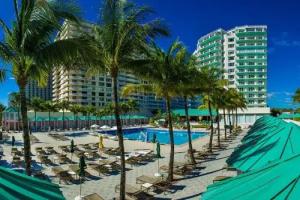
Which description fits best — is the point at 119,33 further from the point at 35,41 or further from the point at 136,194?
the point at 136,194

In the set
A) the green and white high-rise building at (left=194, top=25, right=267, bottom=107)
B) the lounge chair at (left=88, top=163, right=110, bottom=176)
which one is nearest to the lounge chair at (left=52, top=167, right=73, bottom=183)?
the lounge chair at (left=88, top=163, right=110, bottom=176)

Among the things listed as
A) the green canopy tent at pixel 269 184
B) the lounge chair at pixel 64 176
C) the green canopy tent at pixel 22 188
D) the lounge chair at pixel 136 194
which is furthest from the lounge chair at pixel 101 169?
the green canopy tent at pixel 269 184

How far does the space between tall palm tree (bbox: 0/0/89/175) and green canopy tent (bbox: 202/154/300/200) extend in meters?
7.21

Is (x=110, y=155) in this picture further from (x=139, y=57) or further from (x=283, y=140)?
(x=283, y=140)

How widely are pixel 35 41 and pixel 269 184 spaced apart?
8.56m

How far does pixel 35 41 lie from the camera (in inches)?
399

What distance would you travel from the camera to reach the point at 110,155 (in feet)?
90.3

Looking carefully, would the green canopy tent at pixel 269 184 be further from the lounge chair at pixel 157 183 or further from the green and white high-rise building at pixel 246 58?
the green and white high-rise building at pixel 246 58

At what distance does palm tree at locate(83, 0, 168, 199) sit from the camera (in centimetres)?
1245

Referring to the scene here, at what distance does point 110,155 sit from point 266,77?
97.5 meters

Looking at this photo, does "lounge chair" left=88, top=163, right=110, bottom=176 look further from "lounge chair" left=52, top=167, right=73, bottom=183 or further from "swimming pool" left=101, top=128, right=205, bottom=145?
"swimming pool" left=101, top=128, right=205, bottom=145

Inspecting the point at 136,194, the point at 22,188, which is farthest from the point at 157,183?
the point at 22,188

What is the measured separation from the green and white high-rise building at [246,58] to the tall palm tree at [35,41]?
104219mm

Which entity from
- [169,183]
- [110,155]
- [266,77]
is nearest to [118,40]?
[169,183]
